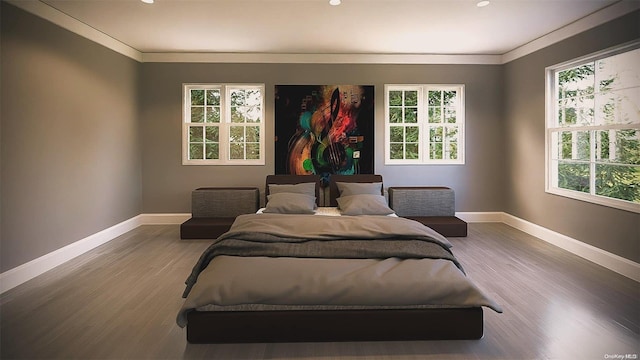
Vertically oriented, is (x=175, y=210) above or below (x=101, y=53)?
below

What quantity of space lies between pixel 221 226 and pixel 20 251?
86.7 inches

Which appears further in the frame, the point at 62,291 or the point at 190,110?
the point at 190,110

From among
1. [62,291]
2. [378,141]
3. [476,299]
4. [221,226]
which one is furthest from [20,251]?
[378,141]

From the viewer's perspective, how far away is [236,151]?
5.98m

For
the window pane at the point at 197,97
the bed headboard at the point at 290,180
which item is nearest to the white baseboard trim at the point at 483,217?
the bed headboard at the point at 290,180

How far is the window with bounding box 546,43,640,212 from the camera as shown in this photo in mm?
3676

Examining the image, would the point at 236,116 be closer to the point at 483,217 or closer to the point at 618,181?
the point at 483,217

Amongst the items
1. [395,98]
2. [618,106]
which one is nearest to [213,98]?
[395,98]

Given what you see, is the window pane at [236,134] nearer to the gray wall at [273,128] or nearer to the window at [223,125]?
the window at [223,125]

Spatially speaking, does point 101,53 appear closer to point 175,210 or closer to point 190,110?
point 190,110

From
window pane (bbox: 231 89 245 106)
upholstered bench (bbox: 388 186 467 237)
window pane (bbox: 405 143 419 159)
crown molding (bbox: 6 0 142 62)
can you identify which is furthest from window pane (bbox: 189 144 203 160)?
window pane (bbox: 405 143 419 159)

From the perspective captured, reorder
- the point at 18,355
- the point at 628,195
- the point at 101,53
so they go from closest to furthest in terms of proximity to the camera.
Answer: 1. the point at 18,355
2. the point at 628,195
3. the point at 101,53

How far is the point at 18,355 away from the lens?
218 centimetres

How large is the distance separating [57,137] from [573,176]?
620 centimetres
